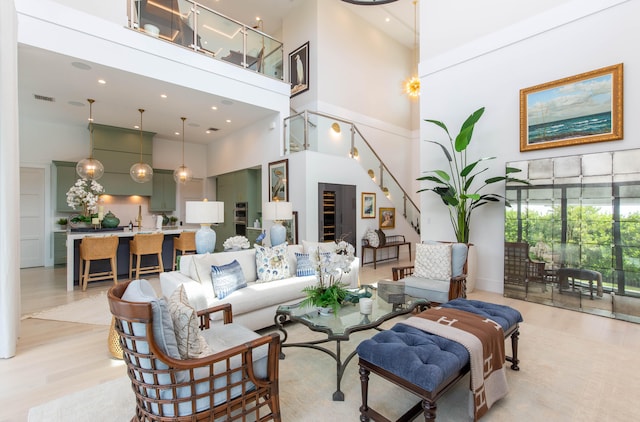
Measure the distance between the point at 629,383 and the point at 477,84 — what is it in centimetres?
469

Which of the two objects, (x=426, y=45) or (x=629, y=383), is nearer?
(x=629, y=383)

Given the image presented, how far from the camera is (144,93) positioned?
579 centimetres

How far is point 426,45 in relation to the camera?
596 centimetres

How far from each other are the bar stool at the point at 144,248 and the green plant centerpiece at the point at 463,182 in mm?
5375

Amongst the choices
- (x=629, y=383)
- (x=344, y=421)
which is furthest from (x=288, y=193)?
(x=629, y=383)

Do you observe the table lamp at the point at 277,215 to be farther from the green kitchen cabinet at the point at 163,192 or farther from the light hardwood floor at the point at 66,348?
the green kitchen cabinet at the point at 163,192

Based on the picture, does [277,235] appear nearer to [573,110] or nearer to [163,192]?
[573,110]

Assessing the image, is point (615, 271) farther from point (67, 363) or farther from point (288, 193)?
point (67, 363)

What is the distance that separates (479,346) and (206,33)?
6.99 m

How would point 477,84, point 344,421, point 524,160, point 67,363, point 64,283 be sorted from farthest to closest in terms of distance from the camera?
point 64,283, point 477,84, point 524,160, point 67,363, point 344,421

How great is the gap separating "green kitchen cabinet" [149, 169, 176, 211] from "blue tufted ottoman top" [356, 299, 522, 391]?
882 cm

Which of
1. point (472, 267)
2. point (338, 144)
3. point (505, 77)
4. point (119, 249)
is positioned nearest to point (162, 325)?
point (472, 267)

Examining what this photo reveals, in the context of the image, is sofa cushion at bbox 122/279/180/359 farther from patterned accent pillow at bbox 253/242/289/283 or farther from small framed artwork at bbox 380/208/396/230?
small framed artwork at bbox 380/208/396/230

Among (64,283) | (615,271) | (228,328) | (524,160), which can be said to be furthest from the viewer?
(64,283)
